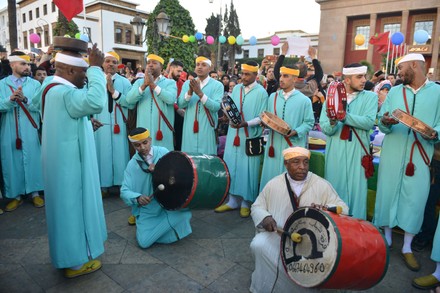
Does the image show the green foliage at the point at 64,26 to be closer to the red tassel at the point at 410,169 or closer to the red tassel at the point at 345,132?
the red tassel at the point at 345,132

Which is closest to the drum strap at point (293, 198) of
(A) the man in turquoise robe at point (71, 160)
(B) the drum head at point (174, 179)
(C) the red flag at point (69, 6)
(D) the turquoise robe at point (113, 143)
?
(B) the drum head at point (174, 179)

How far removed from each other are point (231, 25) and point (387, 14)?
27944 mm

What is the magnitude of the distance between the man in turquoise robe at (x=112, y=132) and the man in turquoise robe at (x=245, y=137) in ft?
6.23

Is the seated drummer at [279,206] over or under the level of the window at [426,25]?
under

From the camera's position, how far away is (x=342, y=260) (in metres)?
2.23

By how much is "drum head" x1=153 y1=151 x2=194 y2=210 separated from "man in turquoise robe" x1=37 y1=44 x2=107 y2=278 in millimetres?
690

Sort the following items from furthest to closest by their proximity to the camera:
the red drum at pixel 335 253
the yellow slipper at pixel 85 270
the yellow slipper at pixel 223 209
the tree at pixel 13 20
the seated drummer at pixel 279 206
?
the tree at pixel 13 20 → the yellow slipper at pixel 223 209 → the yellow slipper at pixel 85 270 → the seated drummer at pixel 279 206 → the red drum at pixel 335 253

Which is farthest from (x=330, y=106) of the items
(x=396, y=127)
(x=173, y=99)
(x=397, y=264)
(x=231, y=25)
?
(x=231, y=25)

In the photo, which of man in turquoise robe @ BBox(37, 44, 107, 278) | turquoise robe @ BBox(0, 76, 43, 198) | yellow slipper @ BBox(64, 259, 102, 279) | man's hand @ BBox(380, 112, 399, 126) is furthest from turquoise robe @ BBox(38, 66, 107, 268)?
man's hand @ BBox(380, 112, 399, 126)

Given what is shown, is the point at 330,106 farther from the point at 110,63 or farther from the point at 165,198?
the point at 110,63

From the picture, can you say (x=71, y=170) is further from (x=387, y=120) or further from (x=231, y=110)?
(x=387, y=120)

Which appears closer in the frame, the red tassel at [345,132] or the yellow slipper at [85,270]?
the yellow slipper at [85,270]

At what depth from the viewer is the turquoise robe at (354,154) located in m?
3.84

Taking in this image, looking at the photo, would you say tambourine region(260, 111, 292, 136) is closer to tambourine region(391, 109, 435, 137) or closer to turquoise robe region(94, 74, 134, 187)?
tambourine region(391, 109, 435, 137)
